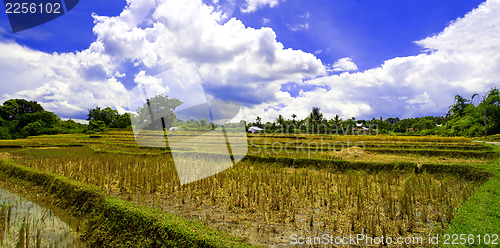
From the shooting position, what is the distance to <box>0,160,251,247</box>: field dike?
298 centimetres

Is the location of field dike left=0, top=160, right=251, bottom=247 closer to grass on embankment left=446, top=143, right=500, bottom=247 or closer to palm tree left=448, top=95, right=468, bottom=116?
grass on embankment left=446, top=143, right=500, bottom=247

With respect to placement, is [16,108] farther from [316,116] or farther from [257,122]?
[316,116]

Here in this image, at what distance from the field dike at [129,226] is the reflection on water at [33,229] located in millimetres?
289

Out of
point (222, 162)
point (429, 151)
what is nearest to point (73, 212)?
point (222, 162)

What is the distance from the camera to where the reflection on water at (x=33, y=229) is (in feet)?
11.5

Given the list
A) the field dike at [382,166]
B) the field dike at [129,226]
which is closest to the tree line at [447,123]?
the field dike at [382,166]

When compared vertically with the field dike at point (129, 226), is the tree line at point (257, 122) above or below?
above

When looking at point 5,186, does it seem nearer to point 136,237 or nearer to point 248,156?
point 136,237

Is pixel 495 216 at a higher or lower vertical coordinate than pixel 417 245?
higher

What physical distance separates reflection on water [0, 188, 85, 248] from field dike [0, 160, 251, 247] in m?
0.29

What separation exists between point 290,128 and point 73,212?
45.1m

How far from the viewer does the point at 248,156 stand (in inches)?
461

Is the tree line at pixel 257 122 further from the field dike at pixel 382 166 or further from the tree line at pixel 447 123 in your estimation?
the field dike at pixel 382 166

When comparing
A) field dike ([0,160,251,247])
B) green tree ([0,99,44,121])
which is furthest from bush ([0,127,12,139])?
field dike ([0,160,251,247])
